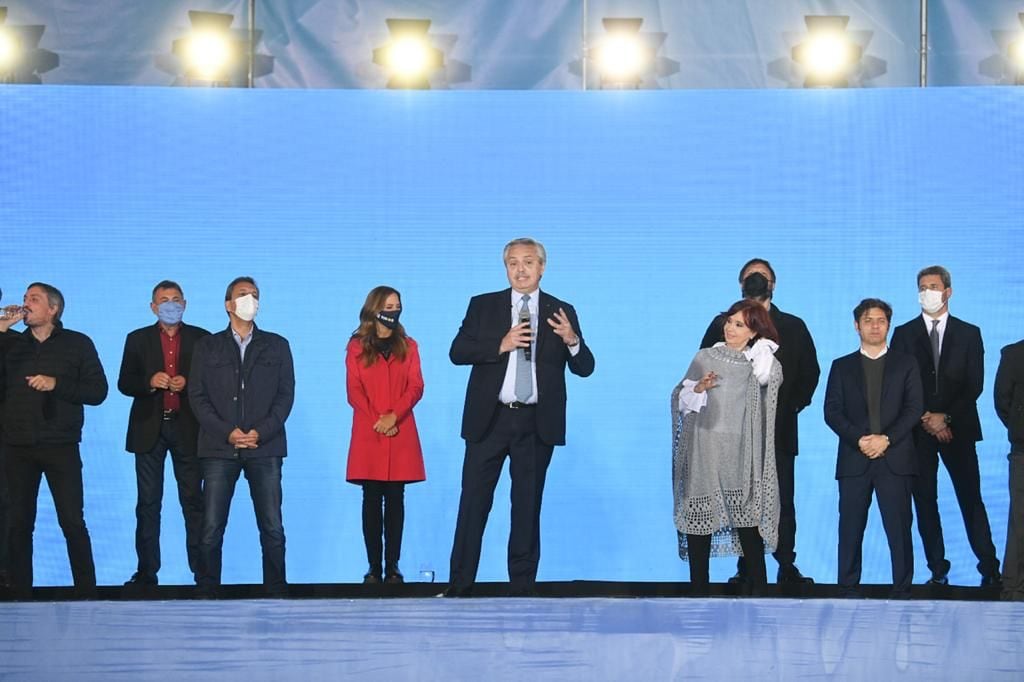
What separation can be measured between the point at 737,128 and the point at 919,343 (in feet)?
5.20

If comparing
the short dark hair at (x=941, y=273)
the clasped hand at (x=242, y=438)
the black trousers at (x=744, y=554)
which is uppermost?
the short dark hair at (x=941, y=273)

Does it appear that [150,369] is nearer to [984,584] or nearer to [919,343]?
[919,343]

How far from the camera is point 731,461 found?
4.52 m

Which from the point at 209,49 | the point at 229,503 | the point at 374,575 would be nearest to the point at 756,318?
the point at 374,575

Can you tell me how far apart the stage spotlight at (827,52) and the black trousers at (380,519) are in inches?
110

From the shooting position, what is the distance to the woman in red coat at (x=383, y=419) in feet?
16.4

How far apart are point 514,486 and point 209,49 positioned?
2876mm

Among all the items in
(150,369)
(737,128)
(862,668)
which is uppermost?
(737,128)

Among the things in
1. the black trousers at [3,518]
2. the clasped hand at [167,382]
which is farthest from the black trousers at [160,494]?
the black trousers at [3,518]

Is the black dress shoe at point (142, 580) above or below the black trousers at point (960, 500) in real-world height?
below

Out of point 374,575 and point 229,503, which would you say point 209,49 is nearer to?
point 229,503

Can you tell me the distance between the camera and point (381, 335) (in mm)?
5082

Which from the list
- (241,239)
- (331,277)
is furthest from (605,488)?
(241,239)

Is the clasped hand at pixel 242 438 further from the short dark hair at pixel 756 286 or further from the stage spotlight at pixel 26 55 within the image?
the stage spotlight at pixel 26 55
